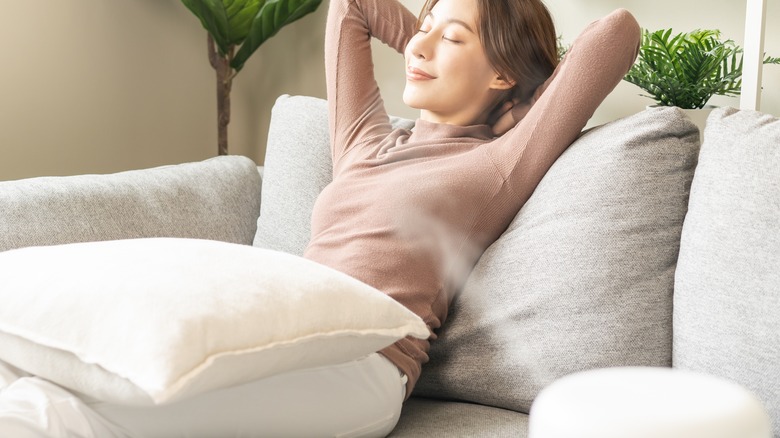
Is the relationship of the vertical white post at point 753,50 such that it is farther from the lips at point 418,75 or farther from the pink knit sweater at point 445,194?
the lips at point 418,75

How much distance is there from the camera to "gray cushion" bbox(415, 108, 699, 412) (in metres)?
1.17

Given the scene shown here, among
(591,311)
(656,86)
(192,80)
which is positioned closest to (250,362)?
(591,311)

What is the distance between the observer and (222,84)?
3018 mm

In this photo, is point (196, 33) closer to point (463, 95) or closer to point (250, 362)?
point (463, 95)

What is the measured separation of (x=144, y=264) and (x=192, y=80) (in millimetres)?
2384

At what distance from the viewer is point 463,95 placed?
1.46m

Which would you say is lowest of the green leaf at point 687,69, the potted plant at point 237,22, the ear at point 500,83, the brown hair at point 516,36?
the potted plant at point 237,22

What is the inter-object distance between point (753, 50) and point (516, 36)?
68 cm

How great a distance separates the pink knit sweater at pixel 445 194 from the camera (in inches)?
49.6

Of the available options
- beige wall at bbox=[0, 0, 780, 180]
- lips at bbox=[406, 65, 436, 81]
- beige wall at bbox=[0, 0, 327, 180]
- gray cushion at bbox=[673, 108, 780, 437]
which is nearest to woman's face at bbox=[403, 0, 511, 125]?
lips at bbox=[406, 65, 436, 81]

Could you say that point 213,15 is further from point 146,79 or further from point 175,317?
point 175,317

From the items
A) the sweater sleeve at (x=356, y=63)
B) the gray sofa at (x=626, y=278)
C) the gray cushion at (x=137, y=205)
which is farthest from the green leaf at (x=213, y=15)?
the gray sofa at (x=626, y=278)

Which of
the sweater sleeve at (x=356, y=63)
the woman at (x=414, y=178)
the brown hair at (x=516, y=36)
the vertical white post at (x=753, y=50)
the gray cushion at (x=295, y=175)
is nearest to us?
the woman at (x=414, y=178)

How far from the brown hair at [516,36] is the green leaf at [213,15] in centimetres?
155
